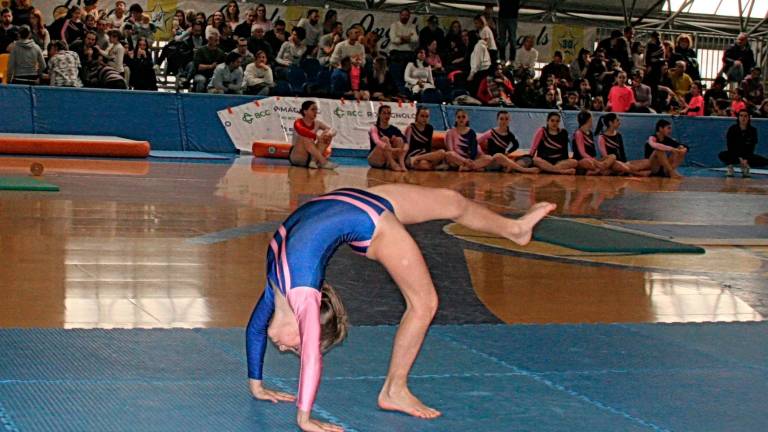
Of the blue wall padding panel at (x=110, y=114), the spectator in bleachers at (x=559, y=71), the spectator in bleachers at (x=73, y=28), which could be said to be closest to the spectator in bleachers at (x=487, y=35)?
the spectator in bleachers at (x=559, y=71)

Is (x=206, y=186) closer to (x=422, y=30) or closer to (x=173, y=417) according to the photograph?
(x=173, y=417)

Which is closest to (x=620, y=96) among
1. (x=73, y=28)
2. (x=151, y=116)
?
(x=151, y=116)

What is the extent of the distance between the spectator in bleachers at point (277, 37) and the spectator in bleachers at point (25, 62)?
14.7ft

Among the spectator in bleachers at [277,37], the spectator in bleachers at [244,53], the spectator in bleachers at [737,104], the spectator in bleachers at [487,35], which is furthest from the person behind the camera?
the spectator in bleachers at [737,104]

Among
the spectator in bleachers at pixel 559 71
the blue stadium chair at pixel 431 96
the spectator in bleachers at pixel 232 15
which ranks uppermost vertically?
the spectator in bleachers at pixel 232 15

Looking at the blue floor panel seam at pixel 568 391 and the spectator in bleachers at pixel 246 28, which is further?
the spectator in bleachers at pixel 246 28

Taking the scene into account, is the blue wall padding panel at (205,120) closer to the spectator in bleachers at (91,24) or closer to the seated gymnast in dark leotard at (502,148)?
the spectator in bleachers at (91,24)

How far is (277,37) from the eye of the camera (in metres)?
19.7

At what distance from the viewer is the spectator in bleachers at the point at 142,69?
1780 centimetres

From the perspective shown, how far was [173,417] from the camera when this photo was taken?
3670 millimetres

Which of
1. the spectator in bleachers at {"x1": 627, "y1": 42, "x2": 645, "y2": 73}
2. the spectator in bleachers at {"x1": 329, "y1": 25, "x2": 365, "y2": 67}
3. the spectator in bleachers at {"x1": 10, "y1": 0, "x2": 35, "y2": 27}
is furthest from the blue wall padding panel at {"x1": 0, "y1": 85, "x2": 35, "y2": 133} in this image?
the spectator in bleachers at {"x1": 627, "y1": 42, "x2": 645, "y2": 73}

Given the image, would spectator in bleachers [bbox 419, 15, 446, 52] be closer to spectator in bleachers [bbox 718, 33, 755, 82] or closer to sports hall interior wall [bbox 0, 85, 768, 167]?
sports hall interior wall [bbox 0, 85, 768, 167]

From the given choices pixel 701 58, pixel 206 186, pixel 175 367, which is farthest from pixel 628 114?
pixel 175 367

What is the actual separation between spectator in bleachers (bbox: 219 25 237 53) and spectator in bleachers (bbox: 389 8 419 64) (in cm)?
362
